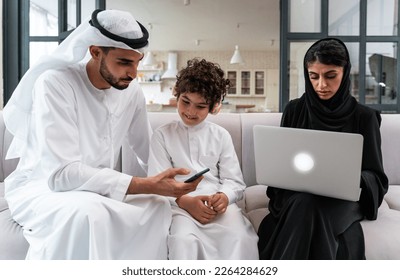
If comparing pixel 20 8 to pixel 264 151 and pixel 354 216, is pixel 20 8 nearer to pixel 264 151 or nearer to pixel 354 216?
pixel 264 151

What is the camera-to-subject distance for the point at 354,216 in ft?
4.50

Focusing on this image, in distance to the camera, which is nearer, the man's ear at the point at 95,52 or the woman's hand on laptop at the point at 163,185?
the woman's hand on laptop at the point at 163,185

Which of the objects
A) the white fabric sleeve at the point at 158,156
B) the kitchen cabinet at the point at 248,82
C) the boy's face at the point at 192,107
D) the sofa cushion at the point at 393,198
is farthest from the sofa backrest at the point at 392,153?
the kitchen cabinet at the point at 248,82

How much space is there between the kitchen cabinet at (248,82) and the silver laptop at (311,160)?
31.1 ft

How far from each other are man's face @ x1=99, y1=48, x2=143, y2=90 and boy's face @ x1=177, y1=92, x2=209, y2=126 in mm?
264

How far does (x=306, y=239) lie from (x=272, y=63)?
9789 mm

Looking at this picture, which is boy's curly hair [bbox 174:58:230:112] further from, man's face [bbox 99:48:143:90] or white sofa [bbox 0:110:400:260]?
white sofa [bbox 0:110:400:260]

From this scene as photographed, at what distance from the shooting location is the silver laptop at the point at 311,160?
1225mm

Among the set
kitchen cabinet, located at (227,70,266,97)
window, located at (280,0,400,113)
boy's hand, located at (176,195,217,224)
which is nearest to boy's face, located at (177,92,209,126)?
boy's hand, located at (176,195,217,224)

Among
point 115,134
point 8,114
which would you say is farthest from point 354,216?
point 8,114

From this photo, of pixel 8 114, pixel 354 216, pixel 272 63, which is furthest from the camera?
pixel 272 63

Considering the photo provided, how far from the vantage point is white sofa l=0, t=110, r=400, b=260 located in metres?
1.33

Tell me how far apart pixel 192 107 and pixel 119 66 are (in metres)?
0.36

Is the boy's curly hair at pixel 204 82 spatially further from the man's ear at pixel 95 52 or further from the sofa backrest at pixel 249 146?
the sofa backrest at pixel 249 146
